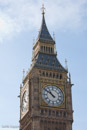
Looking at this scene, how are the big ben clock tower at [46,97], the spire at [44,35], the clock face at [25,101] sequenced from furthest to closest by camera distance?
the spire at [44,35]
the clock face at [25,101]
the big ben clock tower at [46,97]

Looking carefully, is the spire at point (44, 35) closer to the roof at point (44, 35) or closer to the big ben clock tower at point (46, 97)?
the roof at point (44, 35)

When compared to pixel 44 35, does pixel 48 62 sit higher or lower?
lower

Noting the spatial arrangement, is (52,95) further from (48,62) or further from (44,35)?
(44,35)

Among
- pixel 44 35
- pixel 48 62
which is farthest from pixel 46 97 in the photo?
pixel 44 35

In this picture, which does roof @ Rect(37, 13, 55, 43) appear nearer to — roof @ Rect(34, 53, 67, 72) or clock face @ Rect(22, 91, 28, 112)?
roof @ Rect(34, 53, 67, 72)

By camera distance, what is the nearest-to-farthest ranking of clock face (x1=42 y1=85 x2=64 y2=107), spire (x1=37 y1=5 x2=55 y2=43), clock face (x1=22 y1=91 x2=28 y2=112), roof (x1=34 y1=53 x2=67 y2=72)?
1. clock face (x1=42 y1=85 x2=64 y2=107)
2. clock face (x1=22 y1=91 x2=28 y2=112)
3. roof (x1=34 y1=53 x2=67 y2=72)
4. spire (x1=37 y1=5 x2=55 y2=43)

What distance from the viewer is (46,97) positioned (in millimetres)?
72875

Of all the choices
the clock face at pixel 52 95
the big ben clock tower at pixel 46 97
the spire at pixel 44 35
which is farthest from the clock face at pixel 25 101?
the spire at pixel 44 35

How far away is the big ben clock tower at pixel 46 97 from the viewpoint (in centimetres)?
7131

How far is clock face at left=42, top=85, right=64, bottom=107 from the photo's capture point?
72.8 metres

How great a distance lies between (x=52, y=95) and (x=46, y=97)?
3.76 ft

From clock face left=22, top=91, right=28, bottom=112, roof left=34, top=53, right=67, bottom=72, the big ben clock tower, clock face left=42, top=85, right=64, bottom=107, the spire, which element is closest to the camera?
the big ben clock tower

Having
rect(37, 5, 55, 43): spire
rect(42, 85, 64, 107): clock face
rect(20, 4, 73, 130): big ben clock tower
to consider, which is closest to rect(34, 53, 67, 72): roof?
rect(20, 4, 73, 130): big ben clock tower

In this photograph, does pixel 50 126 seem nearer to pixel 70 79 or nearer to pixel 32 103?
pixel 32 103
